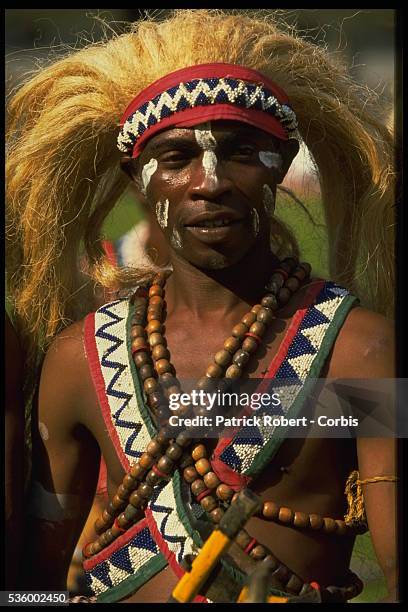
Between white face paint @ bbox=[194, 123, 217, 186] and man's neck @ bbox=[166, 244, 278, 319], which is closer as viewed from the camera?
white face paint @ bbox=[194, 123, 217, 186]

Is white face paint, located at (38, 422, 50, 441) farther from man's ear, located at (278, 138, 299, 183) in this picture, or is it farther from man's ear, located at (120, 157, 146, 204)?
man's ear, located at (278, 138, 299, 183)

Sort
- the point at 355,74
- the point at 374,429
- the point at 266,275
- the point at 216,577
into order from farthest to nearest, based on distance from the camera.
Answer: the point at 355,74 → the point at 266,275 → the point at 374,429 → the point at 216,577

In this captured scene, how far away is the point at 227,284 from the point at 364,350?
1.42 feet

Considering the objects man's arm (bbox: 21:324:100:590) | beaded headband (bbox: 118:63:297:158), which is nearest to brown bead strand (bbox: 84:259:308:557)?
man's arm (bbox: 21:324:100:590)

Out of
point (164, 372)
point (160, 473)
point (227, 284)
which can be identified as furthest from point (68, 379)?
point (227, 284)

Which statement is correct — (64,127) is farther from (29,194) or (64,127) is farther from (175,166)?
(175,166)

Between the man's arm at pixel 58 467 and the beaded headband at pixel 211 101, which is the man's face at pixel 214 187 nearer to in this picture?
the beaded headband at pixel 211 101

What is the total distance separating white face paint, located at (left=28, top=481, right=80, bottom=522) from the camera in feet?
10.1

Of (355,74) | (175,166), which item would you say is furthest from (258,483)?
(355,74)

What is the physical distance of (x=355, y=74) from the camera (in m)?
3.48

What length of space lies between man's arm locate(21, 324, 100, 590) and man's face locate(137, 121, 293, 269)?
1.54 ft

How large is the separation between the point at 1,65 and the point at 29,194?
1.49 feet

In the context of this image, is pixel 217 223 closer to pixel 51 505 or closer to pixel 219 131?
pixel 219 131

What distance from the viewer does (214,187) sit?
109 inches
